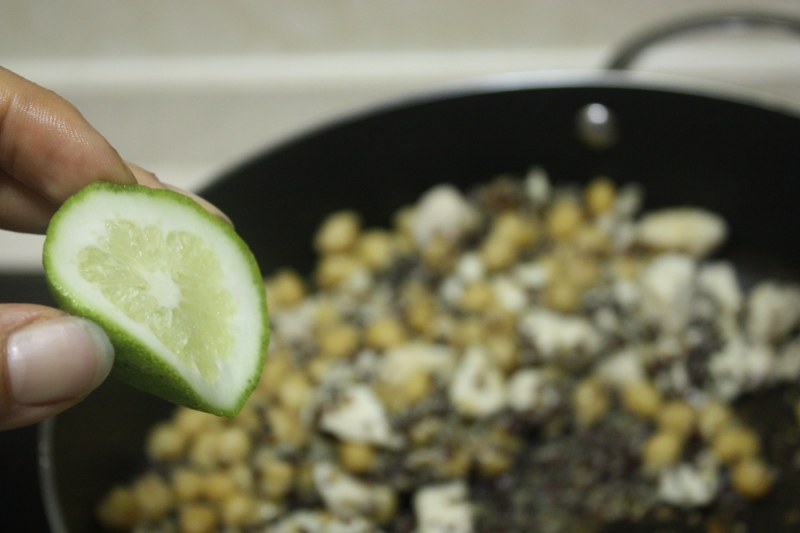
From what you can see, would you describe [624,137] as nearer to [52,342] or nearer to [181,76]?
[181,76]

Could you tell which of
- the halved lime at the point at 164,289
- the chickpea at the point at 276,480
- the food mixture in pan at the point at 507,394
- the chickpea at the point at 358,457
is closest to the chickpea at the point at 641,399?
the food mixture in pan at the point at 507,394

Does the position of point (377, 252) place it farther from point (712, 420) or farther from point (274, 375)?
point (712, 420)

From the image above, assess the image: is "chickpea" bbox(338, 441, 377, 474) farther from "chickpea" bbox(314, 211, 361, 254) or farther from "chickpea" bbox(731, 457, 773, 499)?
"chickpea" bbox(731, 457, 773, 499)

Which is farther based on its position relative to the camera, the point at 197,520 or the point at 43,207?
the point at 197,520

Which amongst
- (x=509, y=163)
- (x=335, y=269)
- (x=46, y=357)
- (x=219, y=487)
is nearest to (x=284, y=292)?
(x=335, y=269)

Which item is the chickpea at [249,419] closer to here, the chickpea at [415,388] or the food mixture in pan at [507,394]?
the food mixture in pan at [507,394]

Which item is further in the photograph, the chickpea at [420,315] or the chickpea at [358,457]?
the chickpea at [420,315]

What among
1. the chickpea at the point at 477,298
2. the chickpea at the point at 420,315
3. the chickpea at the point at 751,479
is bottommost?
the chickpea at the point at 751,479
